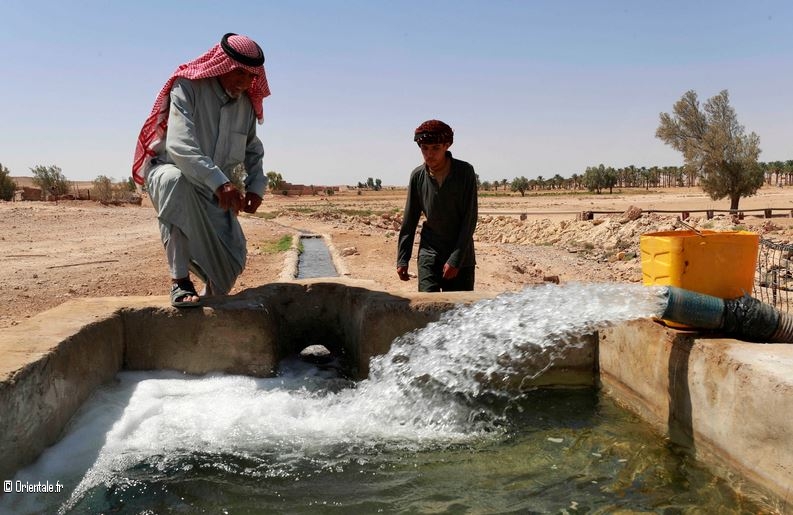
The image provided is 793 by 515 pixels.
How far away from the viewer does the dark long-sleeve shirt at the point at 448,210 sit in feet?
13.7

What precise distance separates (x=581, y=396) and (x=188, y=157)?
264 cm

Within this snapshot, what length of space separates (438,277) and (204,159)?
1814 mm

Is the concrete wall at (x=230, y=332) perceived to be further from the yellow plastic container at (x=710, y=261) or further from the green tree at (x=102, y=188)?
the green tree at (x=102, y=188)

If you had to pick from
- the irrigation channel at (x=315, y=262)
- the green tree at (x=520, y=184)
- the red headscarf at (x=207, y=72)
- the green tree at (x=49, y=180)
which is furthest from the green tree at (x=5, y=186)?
the green tree at (x=520, y=184)

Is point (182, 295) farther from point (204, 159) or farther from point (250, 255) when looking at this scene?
point (250, 255)

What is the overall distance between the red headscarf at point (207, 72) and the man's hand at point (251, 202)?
634 mm

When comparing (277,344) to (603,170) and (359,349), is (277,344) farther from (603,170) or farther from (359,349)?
(603,170)

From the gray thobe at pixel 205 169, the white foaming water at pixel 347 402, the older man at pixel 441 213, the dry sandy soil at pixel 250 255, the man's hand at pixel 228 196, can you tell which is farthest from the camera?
the dry sandy soil at pixel 250 255

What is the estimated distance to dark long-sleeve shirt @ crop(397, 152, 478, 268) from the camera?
4.16 meters

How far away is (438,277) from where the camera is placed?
438cm

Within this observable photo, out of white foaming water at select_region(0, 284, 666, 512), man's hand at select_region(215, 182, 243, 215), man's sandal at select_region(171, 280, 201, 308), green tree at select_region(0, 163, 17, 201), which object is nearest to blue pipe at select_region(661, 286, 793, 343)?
white foaming water at select_region(0, 284, 666, 512)

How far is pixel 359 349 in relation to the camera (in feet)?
12.2

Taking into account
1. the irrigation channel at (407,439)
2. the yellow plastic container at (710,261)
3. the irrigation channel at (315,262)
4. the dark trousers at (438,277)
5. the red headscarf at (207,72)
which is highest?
the red headscarf at (207,72)

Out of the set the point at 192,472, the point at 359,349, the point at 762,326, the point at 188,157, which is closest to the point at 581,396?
the point at 762,326
